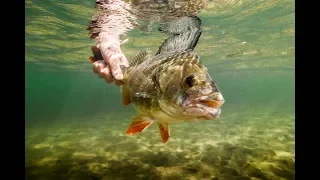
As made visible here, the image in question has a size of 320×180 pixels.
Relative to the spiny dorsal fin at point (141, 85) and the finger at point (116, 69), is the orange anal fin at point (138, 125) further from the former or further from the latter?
the finger at point (116, 69)

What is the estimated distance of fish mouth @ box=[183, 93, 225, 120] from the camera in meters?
2.72

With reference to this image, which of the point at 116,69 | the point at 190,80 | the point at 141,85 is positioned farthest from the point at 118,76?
the point at 190,80

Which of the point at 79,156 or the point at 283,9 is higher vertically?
the point at 283,9


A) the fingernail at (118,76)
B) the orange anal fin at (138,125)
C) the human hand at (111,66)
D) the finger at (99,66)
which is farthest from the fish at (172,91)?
the finger at (99,66)

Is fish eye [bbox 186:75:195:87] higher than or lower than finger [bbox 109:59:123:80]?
lower

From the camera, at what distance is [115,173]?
7012 millimetres

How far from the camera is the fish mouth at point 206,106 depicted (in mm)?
2725

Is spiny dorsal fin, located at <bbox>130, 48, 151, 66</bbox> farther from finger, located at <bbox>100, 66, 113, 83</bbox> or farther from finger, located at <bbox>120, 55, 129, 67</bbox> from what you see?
finger, located at <bbox>100, 66, 113, 83</bbox>

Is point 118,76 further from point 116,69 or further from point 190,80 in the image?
point 190,80

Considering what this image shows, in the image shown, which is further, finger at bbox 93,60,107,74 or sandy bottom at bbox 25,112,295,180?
sandy bottom at bbox 25,112,295,180

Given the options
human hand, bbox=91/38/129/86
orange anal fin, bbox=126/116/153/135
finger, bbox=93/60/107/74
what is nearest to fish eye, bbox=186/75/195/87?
orange anal fin, bbox=126/116/153/135
